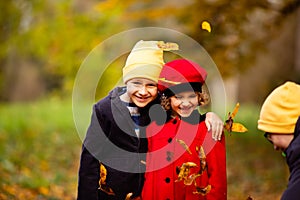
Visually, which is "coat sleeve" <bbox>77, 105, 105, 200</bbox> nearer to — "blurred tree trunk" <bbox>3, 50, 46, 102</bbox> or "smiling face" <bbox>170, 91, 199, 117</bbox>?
"smiling face" <bbox>170, 91, 199, 117</bbox>

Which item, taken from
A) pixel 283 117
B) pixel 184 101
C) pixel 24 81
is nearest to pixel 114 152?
pixel 184 101

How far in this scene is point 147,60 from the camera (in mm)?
4539

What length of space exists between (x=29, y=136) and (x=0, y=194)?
5841mm

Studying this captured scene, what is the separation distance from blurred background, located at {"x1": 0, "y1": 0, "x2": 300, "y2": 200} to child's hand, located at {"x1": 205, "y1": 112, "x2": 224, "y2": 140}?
3353mm

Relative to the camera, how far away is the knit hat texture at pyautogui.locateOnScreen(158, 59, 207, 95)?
442cm

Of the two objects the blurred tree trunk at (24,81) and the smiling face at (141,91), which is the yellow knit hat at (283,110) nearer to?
the smiling face at (141,91)

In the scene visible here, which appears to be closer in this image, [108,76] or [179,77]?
[179,77]

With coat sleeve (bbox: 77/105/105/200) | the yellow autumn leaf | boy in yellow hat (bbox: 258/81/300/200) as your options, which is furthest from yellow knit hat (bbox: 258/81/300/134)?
coat sleeve (bbox: 77/105/105/200)

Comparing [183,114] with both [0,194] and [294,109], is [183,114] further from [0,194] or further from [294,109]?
[0,194]

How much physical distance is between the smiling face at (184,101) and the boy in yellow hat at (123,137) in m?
0.14

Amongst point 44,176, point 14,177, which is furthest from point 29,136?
point 14,177

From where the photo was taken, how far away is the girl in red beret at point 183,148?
169 inches

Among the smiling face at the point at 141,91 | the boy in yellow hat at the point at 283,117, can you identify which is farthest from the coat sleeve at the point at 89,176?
the boy in yellow hat at the point at 283,117

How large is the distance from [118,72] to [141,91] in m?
17.1
